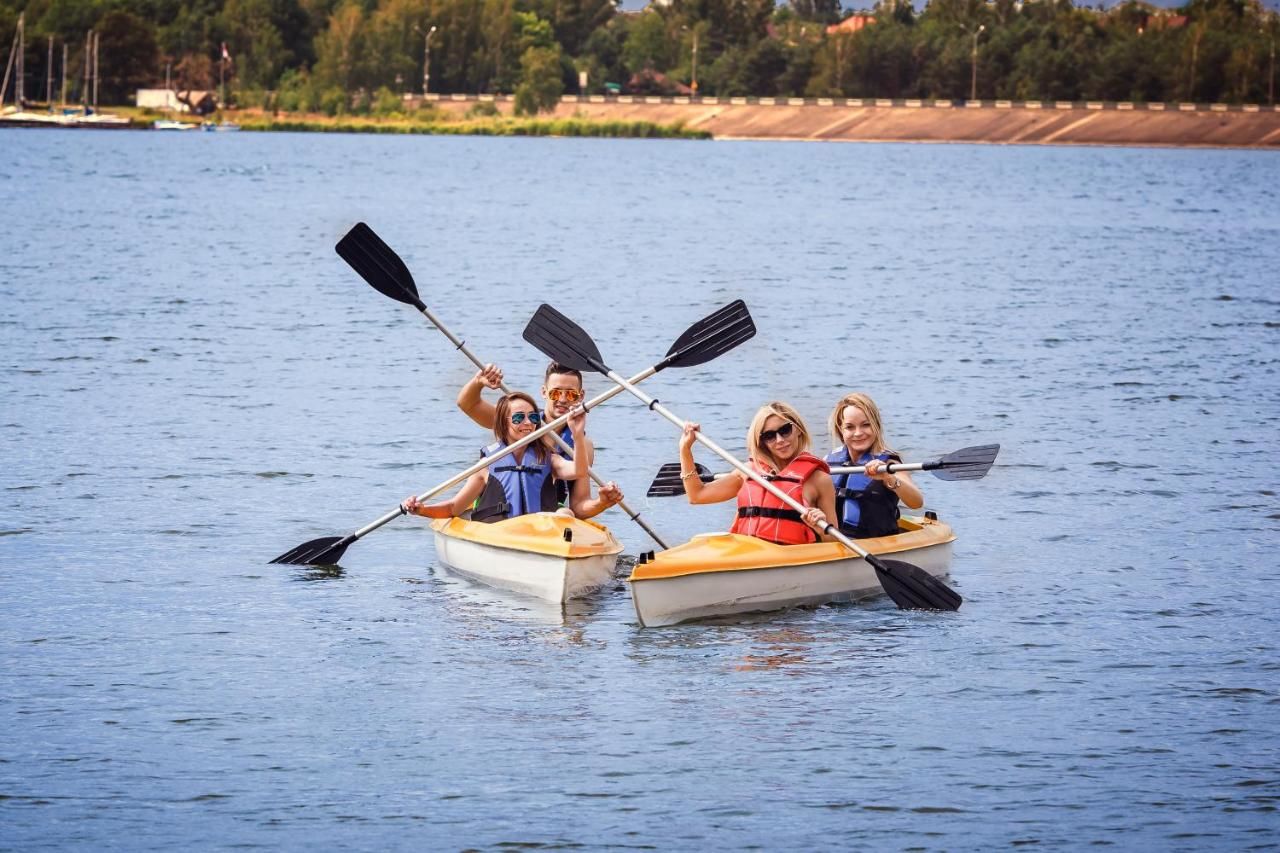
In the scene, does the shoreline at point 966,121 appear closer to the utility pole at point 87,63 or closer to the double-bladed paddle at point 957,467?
the utility pole at point 87,63

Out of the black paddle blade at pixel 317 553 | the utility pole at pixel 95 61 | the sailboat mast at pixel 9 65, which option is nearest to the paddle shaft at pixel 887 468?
the black paddle blade at pixel 317 553

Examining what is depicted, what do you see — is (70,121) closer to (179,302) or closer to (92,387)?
(179,302)

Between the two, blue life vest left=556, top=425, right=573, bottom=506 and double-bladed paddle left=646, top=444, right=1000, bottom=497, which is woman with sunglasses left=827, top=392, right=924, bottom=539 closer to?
double-bladed paddle left=646, top=444, right=1000, bottom=497

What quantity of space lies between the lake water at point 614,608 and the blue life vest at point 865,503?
680 millimetres

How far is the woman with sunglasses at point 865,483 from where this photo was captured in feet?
43.9

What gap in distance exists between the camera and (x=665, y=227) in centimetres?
5841

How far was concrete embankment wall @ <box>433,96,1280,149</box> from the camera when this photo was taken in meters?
142

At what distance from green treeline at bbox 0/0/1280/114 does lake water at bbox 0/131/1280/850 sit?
11414 centimetres

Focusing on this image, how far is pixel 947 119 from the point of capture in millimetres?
150000

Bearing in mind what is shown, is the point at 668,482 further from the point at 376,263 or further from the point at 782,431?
the point at 376,263

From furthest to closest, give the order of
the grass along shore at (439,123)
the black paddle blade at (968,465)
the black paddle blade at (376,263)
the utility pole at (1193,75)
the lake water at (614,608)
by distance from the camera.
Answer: the grass along shore at (439,123), the utility pole at (1193,75), the black paddle blade at (376,263), the black paddle blade at (968,465), the lake water at (614,608)

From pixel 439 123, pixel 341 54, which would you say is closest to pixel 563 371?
pixel 341 54

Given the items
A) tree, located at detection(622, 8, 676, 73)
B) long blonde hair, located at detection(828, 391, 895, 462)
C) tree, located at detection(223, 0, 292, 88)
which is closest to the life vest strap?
long blonde hair, located at detection(828, 391, 895, 462)

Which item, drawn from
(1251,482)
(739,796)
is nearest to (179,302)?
(1251,482)
